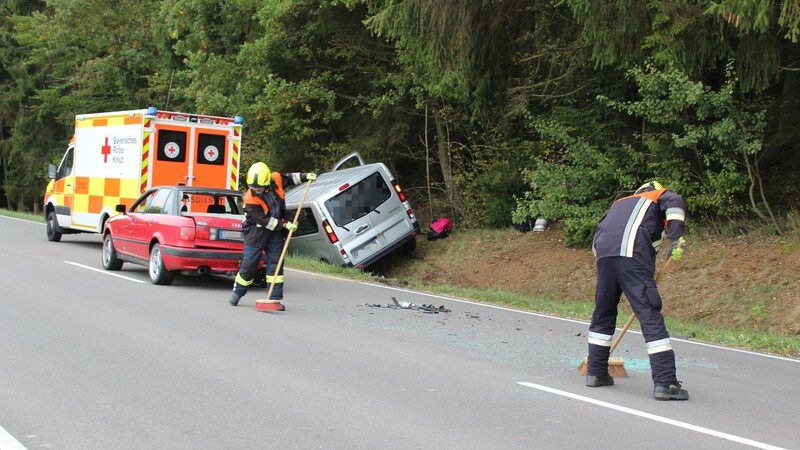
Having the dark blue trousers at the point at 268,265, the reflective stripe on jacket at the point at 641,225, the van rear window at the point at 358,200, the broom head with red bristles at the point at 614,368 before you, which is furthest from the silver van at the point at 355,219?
the reflective stripe on jacket at the point at 641,225

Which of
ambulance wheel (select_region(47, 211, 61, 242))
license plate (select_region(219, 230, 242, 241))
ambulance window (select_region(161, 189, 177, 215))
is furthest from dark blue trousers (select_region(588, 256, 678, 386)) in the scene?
ambulance wheel (select_region(47, 211, 61, 242))

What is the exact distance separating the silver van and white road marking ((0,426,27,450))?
472 inches

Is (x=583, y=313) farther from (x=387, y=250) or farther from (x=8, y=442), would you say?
(x=8, y=442)

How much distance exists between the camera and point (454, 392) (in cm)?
676

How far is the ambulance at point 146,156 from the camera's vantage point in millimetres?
16844

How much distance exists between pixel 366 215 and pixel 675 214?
1101 centimetres

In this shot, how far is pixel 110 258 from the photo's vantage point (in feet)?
47.6

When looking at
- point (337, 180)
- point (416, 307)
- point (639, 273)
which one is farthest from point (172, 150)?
point (639, 273)

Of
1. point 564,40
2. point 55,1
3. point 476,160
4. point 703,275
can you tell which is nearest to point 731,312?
point 703,275

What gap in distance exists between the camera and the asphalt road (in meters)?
5.55

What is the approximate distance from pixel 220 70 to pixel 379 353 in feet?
57.0

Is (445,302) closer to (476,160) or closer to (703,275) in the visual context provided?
(703,275)

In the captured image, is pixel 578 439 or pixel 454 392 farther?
pixel 454 392

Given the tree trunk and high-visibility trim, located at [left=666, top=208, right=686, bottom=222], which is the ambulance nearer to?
the tree trunk
